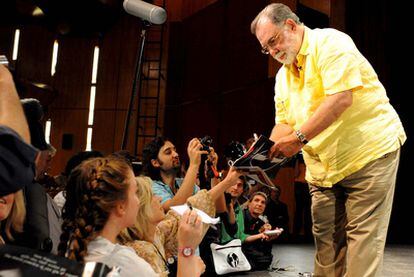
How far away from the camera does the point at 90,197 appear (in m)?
1.37

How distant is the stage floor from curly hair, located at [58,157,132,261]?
226 centimetres

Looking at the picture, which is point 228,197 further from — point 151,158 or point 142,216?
point 142,216

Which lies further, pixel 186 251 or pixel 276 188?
pixel 276 188

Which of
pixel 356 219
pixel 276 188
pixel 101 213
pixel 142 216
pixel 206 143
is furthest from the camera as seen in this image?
pixel 206 143

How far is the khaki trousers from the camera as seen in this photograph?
1903 mm

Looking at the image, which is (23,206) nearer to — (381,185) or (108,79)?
(381,185)

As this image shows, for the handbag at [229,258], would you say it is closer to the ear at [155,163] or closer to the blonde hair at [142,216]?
the ear at [155,163]

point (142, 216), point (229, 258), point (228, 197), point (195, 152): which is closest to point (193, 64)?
point (228, 197)

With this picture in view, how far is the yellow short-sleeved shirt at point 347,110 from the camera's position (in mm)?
1961

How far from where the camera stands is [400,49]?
226 inches

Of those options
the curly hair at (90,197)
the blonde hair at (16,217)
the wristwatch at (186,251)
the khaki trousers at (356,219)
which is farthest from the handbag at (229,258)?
the curly hair at (90,197)

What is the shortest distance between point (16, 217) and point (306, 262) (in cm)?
303

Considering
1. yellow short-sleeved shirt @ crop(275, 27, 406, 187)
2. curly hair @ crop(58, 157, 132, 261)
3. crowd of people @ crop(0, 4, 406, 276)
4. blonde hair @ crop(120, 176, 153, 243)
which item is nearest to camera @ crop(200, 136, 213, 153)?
crowd of people @ crop(0, 4, 406, 276)

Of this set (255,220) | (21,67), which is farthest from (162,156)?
(21,67)
